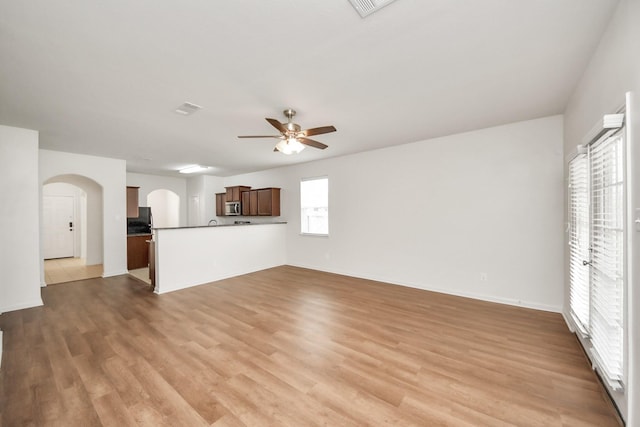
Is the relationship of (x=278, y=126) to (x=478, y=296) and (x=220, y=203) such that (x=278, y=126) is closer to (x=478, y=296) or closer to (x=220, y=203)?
(x=478, y=296)

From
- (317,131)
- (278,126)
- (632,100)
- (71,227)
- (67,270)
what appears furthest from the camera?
(71,227)

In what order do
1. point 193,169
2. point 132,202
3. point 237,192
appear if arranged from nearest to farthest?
point 132,202, point 193,169, point 237,192

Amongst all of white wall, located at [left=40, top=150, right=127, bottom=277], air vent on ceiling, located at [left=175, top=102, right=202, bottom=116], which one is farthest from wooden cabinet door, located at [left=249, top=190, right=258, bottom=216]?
air vent on ceiling, located at [left=175, top=102, right=202, bottom=116]

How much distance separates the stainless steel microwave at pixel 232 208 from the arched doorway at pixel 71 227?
10.3 ft

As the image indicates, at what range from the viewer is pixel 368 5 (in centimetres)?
156

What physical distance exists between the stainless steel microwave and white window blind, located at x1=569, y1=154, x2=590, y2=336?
7.21 m

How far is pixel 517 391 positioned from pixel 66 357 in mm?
4086

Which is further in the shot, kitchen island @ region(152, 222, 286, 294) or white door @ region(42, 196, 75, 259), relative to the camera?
white door @ region(42, 196, 75, 259)

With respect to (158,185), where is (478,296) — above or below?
below

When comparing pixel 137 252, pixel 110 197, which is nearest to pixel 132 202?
pixel 110 197

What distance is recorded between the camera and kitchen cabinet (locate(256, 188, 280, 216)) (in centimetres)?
686

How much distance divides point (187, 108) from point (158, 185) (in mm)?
6491

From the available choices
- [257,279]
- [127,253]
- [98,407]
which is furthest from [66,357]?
[127,253]

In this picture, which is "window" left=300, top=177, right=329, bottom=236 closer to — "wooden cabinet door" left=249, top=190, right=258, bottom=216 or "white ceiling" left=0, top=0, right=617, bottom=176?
"wooden cabinet door" left=249, top=190, right=258, bottom=216
